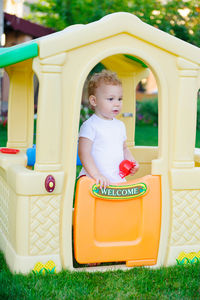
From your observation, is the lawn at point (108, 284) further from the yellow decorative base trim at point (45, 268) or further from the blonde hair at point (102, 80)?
the blonde hair at point (102, 80)

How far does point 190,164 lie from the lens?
320cm

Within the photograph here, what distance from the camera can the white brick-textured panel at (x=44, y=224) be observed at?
116 inches

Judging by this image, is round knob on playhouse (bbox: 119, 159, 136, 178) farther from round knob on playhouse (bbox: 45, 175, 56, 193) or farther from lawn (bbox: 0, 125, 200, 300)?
lawn (bbox: 0, 125, 200, 300)

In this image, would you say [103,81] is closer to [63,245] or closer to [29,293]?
[63,245]

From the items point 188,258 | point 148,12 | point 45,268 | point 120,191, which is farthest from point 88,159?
point 148,12

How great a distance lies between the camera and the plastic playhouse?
9.45ft

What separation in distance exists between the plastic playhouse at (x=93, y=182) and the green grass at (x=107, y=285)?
12 cm

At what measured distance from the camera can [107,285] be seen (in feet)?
9.46

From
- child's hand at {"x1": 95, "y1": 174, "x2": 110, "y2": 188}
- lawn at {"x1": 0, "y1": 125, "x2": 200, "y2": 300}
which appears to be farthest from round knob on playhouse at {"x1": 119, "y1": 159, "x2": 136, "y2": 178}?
lawn at {"x1": 0, "y1": 125, "x2": 200, "y2": 300}

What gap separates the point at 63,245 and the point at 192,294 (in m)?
0.93

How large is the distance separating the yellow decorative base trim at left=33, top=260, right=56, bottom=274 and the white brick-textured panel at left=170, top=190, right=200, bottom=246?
0.90 meters

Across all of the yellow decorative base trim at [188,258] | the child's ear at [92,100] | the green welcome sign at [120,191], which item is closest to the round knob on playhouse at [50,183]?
the green welcome sign at [120,191]

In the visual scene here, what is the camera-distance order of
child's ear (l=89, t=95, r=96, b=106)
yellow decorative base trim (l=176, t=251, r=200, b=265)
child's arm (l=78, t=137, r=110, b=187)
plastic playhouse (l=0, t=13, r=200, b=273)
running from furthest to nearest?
child's ear (l=89, t=95, r=96, b=106) < yellow decorative base trim (l=176, t=251, r=200, b=265) < child's arm (l=78, t=137, r=110, b=187) < plastic playhouse (l=0, t=13, r=200, b=273)

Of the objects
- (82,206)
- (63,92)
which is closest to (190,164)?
(82,206)
